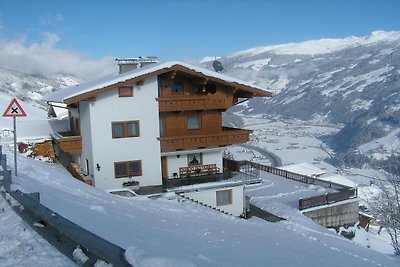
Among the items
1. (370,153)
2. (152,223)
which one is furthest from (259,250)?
(370,153)

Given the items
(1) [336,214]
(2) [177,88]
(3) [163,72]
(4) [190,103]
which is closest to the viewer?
(3) [163,72]

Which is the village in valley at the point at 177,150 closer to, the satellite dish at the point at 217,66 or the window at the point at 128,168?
the window at the point at 128,168

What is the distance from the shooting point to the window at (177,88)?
24.3 metres

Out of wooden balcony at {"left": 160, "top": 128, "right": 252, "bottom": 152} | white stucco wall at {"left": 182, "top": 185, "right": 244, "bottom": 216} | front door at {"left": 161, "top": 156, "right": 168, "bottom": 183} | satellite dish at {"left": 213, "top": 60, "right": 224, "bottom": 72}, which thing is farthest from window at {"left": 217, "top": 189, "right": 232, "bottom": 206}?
satellite dish at {"left": 213, "top": 60, "right": 224, "bottom": 72}

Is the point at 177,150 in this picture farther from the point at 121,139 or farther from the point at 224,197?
the point at 224,197

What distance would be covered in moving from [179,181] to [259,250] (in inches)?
482

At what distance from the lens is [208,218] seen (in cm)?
1716

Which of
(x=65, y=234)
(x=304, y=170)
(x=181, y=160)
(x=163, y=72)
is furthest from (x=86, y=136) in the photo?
(x=304, y=170)

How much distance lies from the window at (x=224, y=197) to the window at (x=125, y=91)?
23.8 feet

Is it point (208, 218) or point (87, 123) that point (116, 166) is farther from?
point (208, 218)

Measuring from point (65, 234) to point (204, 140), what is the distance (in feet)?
57.1

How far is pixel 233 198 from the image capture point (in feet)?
75.9

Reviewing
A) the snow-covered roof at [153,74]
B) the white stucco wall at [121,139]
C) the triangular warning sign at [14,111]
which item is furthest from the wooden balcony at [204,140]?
the triangular warning sign at [14,111]

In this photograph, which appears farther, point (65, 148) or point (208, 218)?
point (65, 148)
